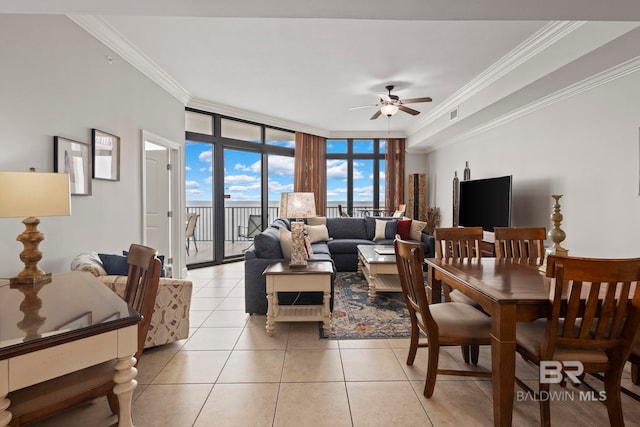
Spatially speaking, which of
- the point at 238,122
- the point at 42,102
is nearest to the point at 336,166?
the point at 238,122

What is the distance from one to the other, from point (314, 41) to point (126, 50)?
1993 mm

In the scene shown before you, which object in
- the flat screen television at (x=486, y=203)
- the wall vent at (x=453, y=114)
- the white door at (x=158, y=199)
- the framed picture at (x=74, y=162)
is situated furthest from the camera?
the wall vent at (x=453, y=114)

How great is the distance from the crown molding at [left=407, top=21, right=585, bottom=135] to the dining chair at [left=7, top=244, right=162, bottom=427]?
3.70m

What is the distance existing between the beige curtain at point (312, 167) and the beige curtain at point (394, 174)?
5.28 feet

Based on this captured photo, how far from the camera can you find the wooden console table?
3.51 feet

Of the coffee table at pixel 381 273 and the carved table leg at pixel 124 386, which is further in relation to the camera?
the coffee table at pixel 381 273

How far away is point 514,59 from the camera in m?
3.59

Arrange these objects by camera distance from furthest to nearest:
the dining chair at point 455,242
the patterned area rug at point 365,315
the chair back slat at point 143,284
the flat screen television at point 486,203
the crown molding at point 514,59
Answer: the flat screen television at point 486,203 < the patterned area rug at point 365,315 < the crown molding at point 514,59 < the dining chair at point 455,242 < the chair back slat at point 143,284

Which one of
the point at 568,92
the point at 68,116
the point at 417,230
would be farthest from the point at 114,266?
the point at 568,92

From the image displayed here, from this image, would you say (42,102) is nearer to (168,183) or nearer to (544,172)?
(168,183)

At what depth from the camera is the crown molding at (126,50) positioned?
294 cm

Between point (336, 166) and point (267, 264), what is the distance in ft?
17.7

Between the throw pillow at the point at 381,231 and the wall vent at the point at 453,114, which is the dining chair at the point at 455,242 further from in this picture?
the throw pillow at the point at 381,231

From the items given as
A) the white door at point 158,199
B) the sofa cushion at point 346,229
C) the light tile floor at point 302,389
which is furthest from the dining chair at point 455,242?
the white door at point 158,199
